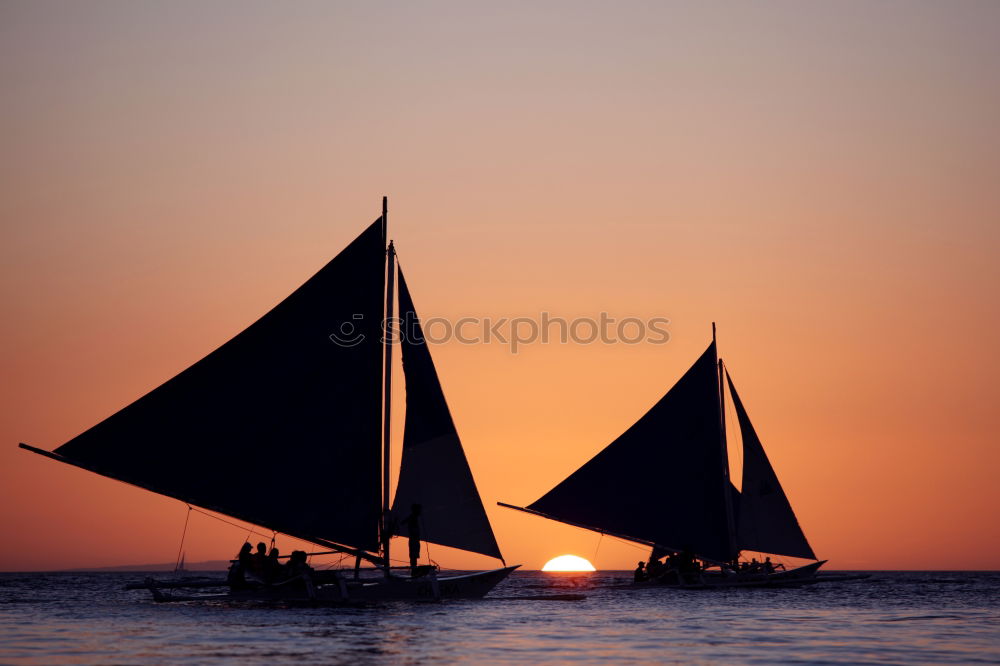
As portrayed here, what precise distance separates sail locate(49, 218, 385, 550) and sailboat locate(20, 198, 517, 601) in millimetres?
33

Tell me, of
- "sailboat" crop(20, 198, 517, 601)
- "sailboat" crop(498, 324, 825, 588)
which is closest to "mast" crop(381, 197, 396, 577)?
"sailboat" crop(20, 198, 517, 601)

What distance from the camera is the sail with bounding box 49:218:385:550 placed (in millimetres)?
39406

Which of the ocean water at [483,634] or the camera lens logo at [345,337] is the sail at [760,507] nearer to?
the ocean water at [483,634]

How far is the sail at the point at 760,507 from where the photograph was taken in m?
62.8

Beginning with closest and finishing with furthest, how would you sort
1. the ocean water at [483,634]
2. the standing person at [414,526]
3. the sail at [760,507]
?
the ocean water at [483,634] → the standing person at [414,526] → the sail at [760,507]

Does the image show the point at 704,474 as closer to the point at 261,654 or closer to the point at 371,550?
the point at 371,550

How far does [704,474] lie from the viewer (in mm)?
60500

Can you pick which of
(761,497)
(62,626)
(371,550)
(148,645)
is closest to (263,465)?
(371,550)

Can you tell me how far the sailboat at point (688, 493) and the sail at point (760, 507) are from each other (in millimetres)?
50

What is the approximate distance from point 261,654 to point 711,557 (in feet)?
116

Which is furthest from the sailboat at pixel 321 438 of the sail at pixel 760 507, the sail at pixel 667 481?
the sail at pixel 760 507

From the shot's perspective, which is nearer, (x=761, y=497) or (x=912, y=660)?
(x=912, y=660)

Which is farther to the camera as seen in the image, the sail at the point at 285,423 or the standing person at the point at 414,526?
the standing person at the point at 414,526

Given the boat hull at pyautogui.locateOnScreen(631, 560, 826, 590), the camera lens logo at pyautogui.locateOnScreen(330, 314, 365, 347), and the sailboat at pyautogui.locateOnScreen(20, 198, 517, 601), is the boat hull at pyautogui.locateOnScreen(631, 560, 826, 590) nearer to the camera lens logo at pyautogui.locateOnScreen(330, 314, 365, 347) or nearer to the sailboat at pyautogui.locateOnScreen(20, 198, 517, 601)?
the sailboat at pyautogui.locateOnScreen(20, 198, 517, 601)
